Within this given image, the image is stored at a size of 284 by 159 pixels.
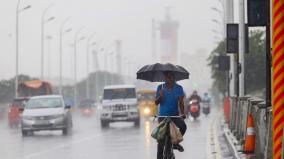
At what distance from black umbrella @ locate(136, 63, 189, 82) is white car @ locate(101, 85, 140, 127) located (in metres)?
23.8

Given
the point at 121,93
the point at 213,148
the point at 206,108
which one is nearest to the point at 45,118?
the point at 121,93

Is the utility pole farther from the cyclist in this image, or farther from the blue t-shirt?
the blue t-shirt

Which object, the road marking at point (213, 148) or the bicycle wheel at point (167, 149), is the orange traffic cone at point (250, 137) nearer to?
the bicycle wheel at point (167, 149)

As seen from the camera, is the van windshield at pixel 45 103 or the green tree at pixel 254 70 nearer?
the van windshield at pixel 45 103

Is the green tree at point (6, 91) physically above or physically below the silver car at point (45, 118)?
above

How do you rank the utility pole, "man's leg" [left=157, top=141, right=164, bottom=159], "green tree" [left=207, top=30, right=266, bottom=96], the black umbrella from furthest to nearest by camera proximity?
"green tree" [left=207, top=30, right=266, bottom=96]
the utility pole
the black umbrella
"man's leg" [left=157, top=141, right=164, bottom=159]

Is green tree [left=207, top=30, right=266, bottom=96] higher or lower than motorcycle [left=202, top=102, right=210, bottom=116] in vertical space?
higher

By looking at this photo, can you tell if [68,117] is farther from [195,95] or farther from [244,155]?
[244,155]

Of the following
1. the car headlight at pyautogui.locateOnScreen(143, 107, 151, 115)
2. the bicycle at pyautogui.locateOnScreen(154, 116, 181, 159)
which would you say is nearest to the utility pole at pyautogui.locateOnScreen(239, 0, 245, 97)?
the bicycle at pyautogui.locateOnScreen(154, 116, 181, 159)

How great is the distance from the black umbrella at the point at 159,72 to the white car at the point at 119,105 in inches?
938

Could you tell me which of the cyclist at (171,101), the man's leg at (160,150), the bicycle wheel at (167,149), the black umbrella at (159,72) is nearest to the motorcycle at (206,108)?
the black umbrella at (159,72)

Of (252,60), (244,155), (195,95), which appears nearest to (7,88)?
(252,60)

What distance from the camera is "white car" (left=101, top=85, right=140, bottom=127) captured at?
4119cm

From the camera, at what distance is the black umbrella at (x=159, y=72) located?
16.2 metres
